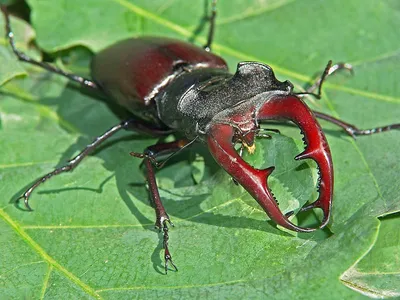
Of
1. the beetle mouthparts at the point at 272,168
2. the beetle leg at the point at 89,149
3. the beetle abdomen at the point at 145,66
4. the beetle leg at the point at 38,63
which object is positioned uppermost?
the beetle mouthparts at the point at 272,168

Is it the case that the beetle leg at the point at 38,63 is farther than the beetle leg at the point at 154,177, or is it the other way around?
the beetle leg at the point at 38,63

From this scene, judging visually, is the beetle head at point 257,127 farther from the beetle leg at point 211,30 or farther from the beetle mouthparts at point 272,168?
the beetle leg at point 211,30

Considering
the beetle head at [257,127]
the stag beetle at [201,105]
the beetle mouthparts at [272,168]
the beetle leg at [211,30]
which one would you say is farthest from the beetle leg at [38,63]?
the beetle mouthparts at [272,168]

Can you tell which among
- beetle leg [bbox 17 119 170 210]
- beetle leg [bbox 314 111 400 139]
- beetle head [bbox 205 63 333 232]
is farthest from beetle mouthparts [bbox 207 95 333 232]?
beetle leg [bbox 17 119 170 210]

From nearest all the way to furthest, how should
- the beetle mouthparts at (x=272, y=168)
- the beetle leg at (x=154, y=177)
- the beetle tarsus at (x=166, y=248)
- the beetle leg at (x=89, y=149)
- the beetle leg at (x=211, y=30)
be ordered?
1. the beetle mouthparts at (x=272, y=168)
2. the beetle tarsus at (x=166, y=248)
3. the beetle leg at (x=154, y=177)
4. the beetle leg at (x=89, y=149)
5. the beetle leg at (x=211, y=30)

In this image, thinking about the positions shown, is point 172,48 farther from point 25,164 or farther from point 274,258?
point 274,258

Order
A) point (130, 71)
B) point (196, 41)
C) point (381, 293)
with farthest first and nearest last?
point (196, 41) < point (130, 71) < point (381, 293)

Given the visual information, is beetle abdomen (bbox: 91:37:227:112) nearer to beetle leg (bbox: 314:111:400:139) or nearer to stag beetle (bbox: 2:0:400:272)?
stag beetle (bbox: 2:0:400:272)

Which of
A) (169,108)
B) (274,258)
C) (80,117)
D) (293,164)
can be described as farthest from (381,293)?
(80,117)
